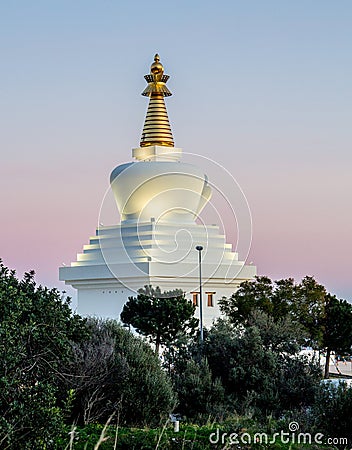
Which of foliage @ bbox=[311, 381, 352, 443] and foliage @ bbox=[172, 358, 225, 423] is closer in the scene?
foliage @ bbox=[311, 381, 352, 443]

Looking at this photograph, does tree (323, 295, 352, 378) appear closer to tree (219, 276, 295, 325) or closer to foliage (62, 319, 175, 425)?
tree (219, 276, 295, 325)

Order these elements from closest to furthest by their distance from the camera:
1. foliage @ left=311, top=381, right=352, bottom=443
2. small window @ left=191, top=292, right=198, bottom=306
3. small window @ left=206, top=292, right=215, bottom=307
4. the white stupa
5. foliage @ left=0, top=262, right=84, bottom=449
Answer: foliage @ left=0, top=262, right=84, bottom=449, foliage @ left=311, top=381, right=352, bottom=443, the white stupa, small window @ left=191, top=292, right=198, bottom=306, small window @ left=206, top=292, right=215, bottom=307

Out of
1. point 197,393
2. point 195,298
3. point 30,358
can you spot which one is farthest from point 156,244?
point 30,358

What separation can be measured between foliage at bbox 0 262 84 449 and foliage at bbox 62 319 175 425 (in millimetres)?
1895

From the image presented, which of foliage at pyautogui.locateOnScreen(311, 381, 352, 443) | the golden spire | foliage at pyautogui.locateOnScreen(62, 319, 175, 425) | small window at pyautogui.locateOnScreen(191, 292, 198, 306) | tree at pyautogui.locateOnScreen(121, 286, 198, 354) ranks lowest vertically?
foliage at pyautogui.locateOnScreen(311, 381, 352, 443)

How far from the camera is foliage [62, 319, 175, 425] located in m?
18.2

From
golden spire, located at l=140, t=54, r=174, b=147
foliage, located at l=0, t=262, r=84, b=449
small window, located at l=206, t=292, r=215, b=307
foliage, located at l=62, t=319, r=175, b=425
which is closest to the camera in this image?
foliage, located at l=0, t=262, r=84, b=449

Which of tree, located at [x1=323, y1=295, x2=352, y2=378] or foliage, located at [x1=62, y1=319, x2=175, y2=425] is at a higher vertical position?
tree, located at [x1=323, y1=295, x2=352, y2=378]

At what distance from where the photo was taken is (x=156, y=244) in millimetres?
40281

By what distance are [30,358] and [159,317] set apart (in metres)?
19.7

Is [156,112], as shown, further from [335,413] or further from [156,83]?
[335,413]

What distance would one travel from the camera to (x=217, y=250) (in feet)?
138

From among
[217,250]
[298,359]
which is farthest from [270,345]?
[217,250]

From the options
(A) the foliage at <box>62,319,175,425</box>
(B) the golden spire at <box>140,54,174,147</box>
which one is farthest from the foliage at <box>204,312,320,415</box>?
(B) the golden spire at <box>140,54,174,147</box>
